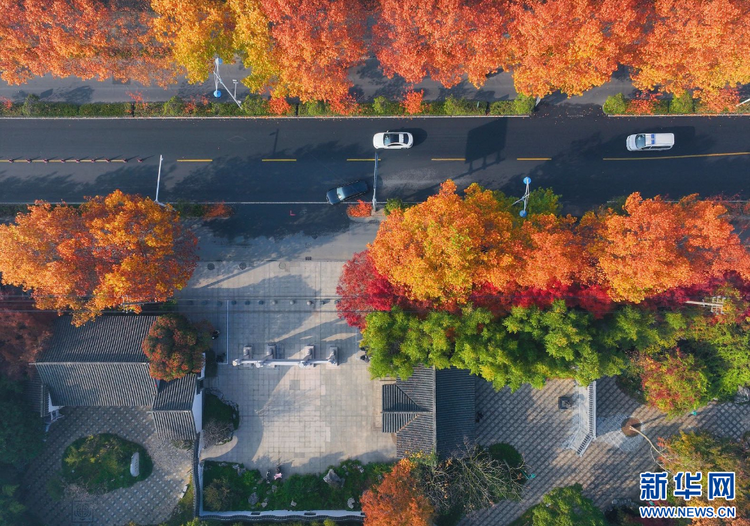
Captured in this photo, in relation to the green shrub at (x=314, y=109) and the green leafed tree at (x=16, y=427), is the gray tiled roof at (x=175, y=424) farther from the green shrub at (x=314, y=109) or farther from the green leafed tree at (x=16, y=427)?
the green shrub at (x=314, y=109)

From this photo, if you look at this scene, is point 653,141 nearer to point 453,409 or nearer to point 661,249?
point 661,249

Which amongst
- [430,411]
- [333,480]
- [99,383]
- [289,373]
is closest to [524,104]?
[430,411]

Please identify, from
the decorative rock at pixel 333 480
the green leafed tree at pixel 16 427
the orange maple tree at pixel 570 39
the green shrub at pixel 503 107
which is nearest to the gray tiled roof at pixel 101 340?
the green leafed tree at pixel 16 427

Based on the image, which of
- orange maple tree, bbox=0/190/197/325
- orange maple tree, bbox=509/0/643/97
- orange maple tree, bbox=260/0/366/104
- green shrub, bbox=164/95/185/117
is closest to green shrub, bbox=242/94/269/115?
orange maple tree, bbox=260/0/366/104

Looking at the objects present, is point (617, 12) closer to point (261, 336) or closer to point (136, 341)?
point (261, 336)

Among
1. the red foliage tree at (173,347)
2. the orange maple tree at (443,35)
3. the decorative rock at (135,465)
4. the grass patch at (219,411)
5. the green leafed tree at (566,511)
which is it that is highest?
the orange maple tree at (443,35)

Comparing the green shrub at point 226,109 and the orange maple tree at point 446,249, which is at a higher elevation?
the green shrub at point 226,109
